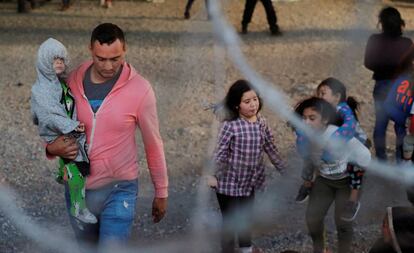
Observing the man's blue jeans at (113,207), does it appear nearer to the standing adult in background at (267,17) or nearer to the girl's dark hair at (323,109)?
the girl's dark hair at (323,109)

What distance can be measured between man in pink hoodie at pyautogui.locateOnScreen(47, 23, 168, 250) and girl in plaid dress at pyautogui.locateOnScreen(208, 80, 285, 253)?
49cm

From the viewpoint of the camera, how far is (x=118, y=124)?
2674 millimetres

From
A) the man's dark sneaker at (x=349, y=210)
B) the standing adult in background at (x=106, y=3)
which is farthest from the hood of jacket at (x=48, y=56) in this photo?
the standing adult in background at (x=106, y=3)

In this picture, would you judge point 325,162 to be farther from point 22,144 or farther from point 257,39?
point 257,39

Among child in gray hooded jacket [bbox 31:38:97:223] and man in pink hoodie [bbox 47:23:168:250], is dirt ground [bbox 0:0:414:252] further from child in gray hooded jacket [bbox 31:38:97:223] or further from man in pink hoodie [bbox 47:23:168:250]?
child in gray hooded jacket [bbox 31:38:97:223]

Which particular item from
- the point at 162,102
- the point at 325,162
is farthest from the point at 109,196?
the point at 162,102

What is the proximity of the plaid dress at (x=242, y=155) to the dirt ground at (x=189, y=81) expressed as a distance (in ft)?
1.65

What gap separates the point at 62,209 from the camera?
4.03 m

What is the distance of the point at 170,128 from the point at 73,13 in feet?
12.1

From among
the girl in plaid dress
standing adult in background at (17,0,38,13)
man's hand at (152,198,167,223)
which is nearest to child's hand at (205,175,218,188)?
the girl in plaid dress

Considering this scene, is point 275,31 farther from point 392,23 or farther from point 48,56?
point 48,56

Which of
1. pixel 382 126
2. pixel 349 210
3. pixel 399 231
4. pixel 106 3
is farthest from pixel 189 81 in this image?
pixel 399 231

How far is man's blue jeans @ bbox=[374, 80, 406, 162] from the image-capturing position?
4145 mm

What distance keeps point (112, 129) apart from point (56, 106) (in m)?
0.24
